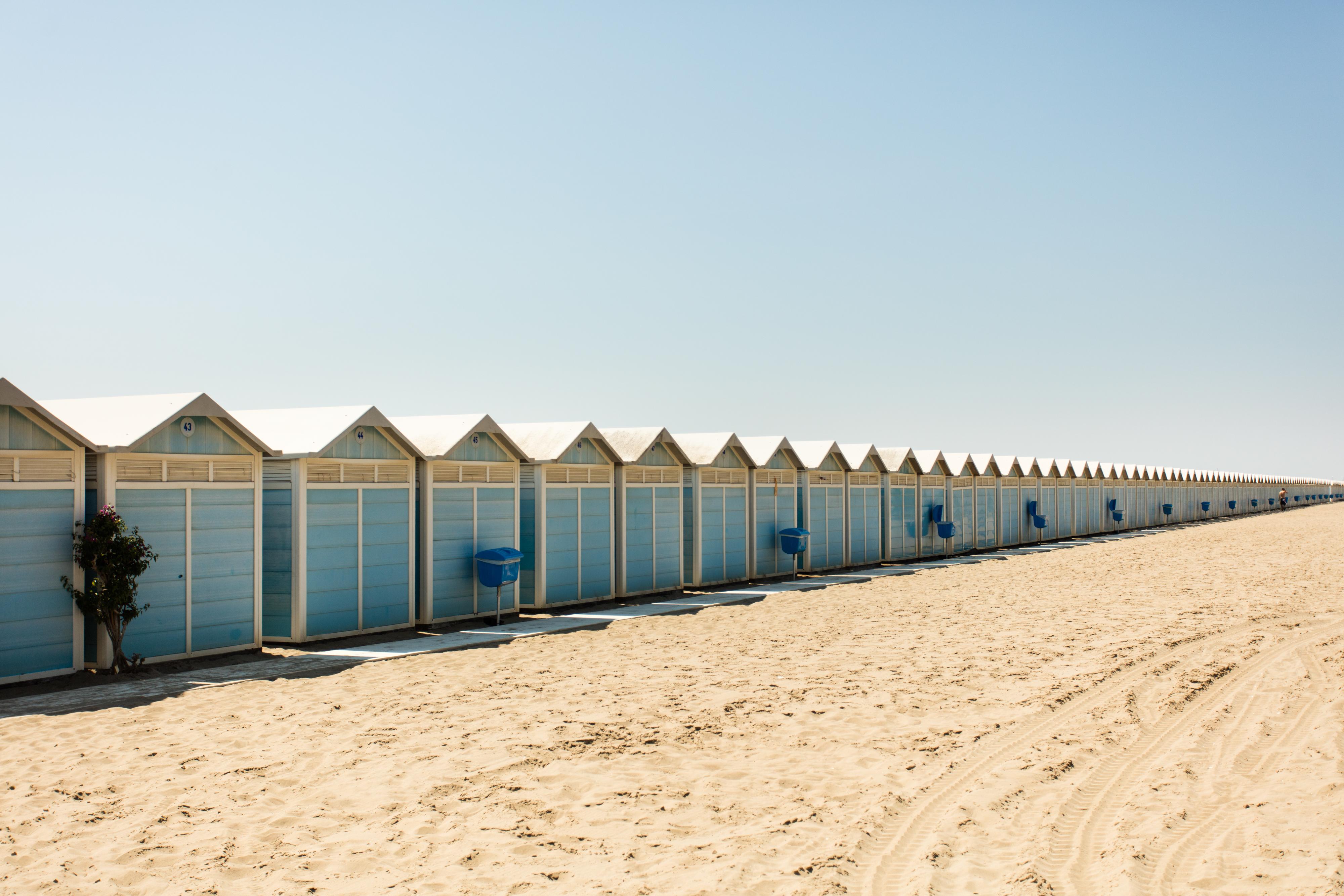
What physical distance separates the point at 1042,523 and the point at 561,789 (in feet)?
99.9

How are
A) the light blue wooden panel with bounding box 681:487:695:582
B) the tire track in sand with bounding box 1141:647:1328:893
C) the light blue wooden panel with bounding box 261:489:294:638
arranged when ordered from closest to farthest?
the tire track in sand with bounding box 1141:647:1328:893 < the light blue wooden panel with bounding box 261:489:294:638 < the light blue wooden panel with bounding box 681:487:695:582

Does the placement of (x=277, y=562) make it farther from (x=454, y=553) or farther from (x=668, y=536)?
(x=668, y=536)

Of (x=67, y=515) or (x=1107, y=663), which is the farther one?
(x=1107, y=663)

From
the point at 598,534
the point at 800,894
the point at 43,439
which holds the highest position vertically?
the point at 43,439

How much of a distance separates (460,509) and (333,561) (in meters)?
2.24

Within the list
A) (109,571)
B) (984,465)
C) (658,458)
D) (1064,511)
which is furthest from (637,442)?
(1064,511)

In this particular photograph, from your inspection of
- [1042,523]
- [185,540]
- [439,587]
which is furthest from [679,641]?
[1042,523]

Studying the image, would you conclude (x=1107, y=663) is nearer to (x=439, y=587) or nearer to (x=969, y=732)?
(x=969, y=732)

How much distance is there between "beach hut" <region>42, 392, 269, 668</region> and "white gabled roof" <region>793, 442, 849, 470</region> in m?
12.8

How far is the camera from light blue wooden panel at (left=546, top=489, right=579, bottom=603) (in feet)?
51.8

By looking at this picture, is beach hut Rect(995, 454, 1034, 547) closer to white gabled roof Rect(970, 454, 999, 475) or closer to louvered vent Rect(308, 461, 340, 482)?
white gabled roof Rect(970, 454, 999, 475)

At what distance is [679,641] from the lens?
1255 centimetres

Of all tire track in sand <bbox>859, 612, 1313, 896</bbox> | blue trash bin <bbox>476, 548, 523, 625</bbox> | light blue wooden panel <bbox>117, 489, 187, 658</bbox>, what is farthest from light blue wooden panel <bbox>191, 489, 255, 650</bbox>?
tire track in sand <bbox>859, 612, 1313, 896</bbox>

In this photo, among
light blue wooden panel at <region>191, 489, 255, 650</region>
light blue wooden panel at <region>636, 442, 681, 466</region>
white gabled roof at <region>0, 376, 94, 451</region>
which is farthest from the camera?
light blue wooden panel at <region>636, 442, 681, 466</region>
